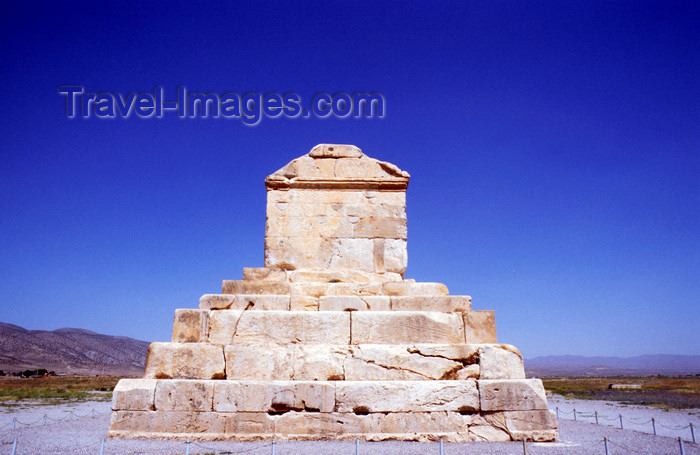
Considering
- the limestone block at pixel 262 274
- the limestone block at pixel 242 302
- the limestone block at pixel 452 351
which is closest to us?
the limestone block at pixel 452 351

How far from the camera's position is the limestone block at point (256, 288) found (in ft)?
21.4

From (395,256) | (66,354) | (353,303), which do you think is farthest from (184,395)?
(66,354)

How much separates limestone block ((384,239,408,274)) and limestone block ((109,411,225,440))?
11.2 ft

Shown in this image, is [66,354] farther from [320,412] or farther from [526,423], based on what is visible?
[526,423]

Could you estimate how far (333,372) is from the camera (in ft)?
18.5

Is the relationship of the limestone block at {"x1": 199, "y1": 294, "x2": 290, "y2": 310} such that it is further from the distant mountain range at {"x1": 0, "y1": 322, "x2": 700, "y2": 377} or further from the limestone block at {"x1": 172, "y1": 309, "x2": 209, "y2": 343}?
the distant mountain range at {"x1": 0, "y1": 322, "x2": 700, "y2": 377}

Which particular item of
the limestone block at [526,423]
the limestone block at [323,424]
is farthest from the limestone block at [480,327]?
the limestone block at [323,424]

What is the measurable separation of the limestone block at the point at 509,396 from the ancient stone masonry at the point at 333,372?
0.01 metres

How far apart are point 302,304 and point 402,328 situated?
1.46m

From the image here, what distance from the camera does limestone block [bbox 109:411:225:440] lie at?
5.36 meters

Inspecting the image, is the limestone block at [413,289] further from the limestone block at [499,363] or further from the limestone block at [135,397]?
the limestone block at [135,397]

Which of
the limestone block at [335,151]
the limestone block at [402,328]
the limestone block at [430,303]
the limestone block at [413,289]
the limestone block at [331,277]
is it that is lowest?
the limestone block at [402,328]

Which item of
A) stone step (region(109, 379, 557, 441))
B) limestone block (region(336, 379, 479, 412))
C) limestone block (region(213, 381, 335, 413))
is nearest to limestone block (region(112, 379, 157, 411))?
stone step (region(109, 379, 557, 441))

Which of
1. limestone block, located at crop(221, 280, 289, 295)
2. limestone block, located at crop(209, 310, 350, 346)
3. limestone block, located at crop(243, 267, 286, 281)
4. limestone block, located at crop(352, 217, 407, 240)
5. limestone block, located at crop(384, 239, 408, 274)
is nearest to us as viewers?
limestone block, located at crop(209, 310, 350, 346)
